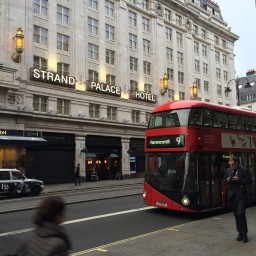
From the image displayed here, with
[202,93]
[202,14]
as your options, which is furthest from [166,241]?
[202,14]

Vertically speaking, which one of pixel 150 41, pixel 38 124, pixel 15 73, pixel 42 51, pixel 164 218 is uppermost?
pixel 150 41

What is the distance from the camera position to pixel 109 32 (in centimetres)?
3875

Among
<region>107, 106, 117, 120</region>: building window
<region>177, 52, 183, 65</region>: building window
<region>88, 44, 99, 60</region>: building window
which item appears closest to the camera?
<region>88, 44, 99, 60</region>: building window

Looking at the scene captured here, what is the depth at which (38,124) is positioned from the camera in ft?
100

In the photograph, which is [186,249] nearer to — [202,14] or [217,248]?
[217,248]

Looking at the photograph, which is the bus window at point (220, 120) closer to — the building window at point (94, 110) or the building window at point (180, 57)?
the building window at point (94, 110)

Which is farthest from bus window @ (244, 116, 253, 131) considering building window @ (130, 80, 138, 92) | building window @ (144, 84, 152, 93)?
building window @ (144, 84, 152, 93)

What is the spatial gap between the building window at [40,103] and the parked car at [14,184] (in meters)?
11.0

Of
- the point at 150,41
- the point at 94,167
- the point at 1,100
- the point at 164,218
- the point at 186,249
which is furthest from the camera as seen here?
the point at 150,41

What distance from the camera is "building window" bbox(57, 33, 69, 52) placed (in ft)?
110

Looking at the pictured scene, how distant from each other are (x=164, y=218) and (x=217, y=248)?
4653 mm

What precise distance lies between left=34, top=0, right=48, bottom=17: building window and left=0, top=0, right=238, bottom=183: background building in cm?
9

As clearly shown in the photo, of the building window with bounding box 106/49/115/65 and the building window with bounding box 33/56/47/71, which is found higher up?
the building window with bounding box 106/49/115/65

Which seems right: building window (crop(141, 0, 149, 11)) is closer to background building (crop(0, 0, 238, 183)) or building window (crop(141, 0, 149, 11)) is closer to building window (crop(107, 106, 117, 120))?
background building (crop(0, 0, 238, 183))
